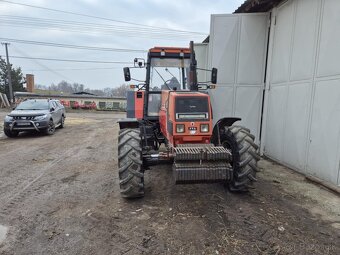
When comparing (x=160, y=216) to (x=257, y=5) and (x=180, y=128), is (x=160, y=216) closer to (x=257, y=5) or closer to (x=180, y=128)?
(x=180, y=128)

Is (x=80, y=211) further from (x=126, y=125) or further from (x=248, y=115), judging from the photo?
(x=248, y=115)

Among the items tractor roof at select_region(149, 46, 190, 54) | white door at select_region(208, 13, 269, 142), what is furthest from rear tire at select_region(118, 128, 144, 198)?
white door at select_region(208, 13, 269, 142)

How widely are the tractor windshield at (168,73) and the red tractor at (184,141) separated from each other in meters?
0.02

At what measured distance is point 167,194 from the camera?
4996 millimetres

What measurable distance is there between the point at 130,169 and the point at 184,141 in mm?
1055

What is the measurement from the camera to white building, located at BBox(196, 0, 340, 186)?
18.9 ft

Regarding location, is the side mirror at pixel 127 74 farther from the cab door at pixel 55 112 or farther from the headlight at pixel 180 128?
the cab door at pixel 55 112

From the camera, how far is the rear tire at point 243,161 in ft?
15.4

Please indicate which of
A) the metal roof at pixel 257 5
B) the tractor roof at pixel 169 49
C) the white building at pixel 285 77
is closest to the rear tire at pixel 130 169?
the tractor roof at pixel 169 49

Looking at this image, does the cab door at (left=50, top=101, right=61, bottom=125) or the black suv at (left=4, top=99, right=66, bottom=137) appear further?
the cab door at (left=50, top=101, right=61, bottom=125)

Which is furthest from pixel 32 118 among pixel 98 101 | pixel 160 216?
pixel 98 101

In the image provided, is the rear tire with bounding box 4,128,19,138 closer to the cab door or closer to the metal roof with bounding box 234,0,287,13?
the cab door

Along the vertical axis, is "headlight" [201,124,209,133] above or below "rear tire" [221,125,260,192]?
above

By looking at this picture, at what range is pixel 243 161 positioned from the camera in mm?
4664
